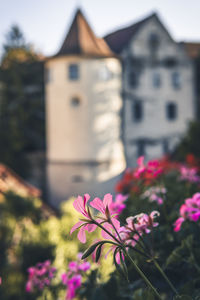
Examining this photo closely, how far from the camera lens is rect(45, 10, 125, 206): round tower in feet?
50.2

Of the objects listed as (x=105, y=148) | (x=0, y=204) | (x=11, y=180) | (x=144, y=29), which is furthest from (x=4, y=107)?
(x=0, y=204)

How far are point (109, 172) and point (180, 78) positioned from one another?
7.51 meters

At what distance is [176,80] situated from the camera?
18.7 metres

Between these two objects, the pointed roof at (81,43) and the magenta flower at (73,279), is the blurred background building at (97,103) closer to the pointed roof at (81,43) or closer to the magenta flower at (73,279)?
the pointed roof at (81,43)

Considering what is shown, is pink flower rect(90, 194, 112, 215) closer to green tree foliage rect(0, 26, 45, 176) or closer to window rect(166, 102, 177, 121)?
green tree foliage rect(0, 26, 45, 176)

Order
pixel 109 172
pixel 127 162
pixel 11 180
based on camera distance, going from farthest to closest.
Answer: pixel 127 162 < pixel 109 172 < pixel 11 180

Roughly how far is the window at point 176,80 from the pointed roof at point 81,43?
5.00 meters

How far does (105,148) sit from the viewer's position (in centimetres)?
1548

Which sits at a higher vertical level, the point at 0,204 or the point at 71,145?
the point at 71,145

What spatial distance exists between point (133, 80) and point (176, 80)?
9.73ft

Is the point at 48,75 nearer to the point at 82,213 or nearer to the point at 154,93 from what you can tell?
the point at 154,93

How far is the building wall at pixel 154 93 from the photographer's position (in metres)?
16.7

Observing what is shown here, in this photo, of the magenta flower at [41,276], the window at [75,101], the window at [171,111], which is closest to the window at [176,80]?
the window at [171,111]

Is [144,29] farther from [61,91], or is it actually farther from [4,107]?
[4,107]
